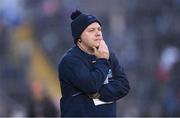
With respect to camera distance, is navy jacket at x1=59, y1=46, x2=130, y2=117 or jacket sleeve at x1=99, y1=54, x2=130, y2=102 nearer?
navy jacket at x1=59, y1=46, x2=130, y2=117

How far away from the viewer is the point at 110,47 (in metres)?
16.2

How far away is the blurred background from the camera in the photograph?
48.9 feet

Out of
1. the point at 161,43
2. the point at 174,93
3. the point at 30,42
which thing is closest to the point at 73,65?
the point at 174,93

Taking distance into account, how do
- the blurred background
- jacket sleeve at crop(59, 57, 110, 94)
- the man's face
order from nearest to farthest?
jacket sleeve at crop(59, 57, 110, 94) < the man's face < the blurred background

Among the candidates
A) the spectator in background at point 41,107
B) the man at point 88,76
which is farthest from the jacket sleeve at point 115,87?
the spectator in background at point 41,107

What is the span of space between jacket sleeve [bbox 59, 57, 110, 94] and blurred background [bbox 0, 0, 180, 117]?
25.3 feet

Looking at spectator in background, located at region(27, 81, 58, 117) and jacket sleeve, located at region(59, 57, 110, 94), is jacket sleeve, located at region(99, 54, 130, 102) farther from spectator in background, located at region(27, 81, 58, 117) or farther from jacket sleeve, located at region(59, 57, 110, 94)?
spectator in background, located at region(27, 81, 58, 117)

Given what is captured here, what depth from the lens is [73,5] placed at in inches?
722

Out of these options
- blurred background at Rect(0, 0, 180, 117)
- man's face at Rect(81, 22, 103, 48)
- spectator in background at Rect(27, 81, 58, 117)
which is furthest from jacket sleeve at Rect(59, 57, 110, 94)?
blurred background at Rect(0, 0, 180, 117)

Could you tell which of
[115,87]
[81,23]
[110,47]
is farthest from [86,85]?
[110,47]

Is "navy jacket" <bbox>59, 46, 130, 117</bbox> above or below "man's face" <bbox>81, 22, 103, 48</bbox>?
below

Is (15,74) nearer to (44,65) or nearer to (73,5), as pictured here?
(44,65)

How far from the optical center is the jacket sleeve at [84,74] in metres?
5.51

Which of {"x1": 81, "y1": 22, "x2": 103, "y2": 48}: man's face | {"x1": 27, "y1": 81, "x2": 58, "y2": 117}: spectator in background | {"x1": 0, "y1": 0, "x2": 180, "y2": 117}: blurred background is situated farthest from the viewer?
{"x1": 0, "y1": 0, "x2": 180, "y2": 117}: blurred background
